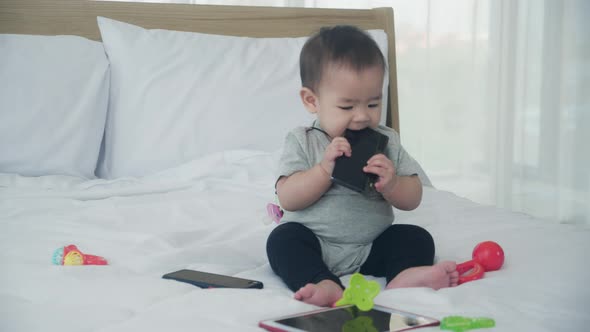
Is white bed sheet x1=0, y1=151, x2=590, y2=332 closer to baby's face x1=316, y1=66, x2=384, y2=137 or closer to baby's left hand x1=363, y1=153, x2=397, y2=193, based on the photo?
baby's left hand x1=363, y1=153, x2=397, y2=193

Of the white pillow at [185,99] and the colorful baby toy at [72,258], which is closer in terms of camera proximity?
the colorful baby toy at [72,258]

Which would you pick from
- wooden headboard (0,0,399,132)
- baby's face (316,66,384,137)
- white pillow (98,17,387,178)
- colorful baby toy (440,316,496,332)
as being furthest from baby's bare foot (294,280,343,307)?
wooden headboard (0,0,399,132)

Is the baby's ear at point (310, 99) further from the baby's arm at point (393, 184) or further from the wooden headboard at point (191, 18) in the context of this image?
the wooden headboard at point (191, 18)

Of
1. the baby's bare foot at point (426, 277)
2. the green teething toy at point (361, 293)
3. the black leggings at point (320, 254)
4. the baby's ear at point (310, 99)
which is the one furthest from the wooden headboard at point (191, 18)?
the green teething toy at point (361, 293)

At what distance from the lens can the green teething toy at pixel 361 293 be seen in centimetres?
73

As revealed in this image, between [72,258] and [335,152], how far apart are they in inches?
17.3

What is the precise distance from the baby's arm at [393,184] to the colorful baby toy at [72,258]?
0.45 meters

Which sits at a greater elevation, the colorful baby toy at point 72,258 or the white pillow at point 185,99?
the white pillow at point 185,99

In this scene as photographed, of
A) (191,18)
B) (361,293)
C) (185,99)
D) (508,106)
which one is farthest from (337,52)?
(508,106)

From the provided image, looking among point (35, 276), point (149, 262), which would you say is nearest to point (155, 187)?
point (149, 262)

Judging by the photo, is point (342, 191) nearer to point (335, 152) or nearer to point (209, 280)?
point (335, 152)

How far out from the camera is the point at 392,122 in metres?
2.23

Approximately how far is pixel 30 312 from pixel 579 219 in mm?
2672

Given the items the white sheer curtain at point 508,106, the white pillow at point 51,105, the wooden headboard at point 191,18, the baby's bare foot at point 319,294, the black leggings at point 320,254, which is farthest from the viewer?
the white sheer curtain at point 508,106
